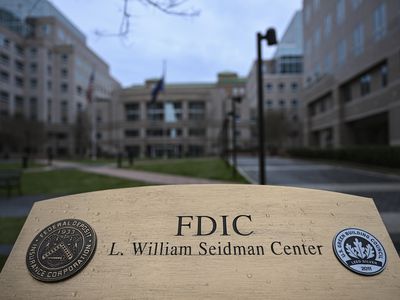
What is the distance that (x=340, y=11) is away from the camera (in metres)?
34.7

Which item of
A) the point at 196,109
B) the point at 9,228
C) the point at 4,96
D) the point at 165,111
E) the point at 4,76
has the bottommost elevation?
the point at 9,228

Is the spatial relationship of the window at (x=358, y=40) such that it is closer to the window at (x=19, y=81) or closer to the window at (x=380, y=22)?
the window at (x=380, y=22)

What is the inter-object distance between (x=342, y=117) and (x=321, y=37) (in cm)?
1102

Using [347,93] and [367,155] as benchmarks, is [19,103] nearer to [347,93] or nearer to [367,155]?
[347,93]

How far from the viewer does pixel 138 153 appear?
285 ft

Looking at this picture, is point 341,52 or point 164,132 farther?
point 164,132

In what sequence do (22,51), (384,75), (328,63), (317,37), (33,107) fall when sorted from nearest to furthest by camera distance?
1. (384,75)
2. (328,63)
3. (317,37)
4. (22,51)
5. (33,107)

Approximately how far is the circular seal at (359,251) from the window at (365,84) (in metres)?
30.7

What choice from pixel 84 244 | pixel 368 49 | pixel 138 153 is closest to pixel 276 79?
pixel 138 153

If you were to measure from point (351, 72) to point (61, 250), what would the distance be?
3413 cm

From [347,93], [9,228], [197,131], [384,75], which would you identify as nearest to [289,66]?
[197,131]

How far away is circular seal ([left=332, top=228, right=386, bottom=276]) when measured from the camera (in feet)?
9.27

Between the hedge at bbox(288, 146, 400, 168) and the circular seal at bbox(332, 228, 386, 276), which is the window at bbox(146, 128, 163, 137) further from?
the circular seal at bbox(332, 228, 386, 276)

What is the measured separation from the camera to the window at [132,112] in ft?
296
